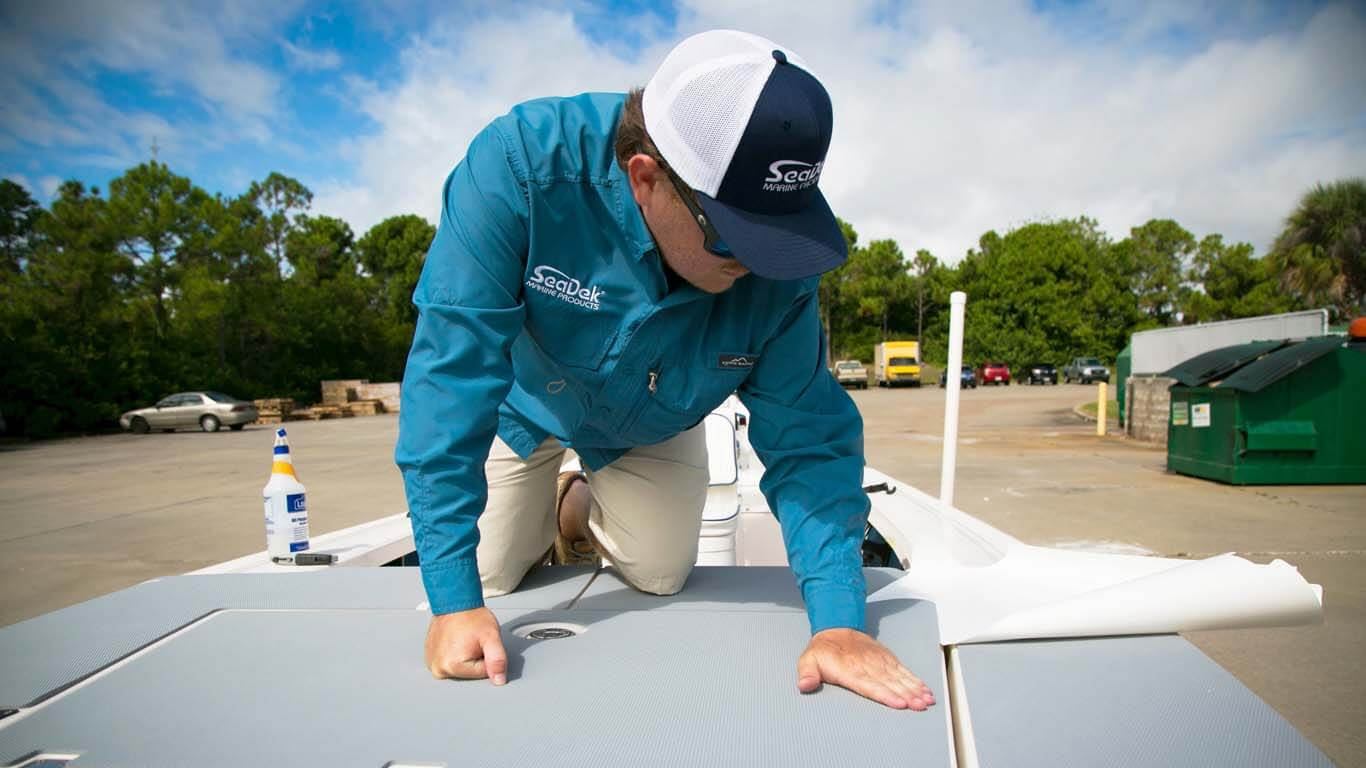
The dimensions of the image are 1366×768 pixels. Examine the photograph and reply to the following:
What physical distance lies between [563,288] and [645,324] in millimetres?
163

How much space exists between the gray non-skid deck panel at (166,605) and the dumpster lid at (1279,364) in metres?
6.02

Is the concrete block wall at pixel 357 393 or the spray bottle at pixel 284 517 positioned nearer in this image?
the spray bottle at pixel 284 517

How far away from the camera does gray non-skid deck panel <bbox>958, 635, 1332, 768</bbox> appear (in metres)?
0.81

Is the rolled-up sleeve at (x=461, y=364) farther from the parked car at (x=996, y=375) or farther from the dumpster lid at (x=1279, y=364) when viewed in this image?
the parked car at (x=996, y=375)

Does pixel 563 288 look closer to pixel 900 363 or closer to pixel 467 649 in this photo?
pixel 467 649

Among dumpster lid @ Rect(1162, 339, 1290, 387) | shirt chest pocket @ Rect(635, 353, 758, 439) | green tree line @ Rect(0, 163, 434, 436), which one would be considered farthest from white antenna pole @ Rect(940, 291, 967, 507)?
green tree line @ Rect(0, 163, 434, 436)

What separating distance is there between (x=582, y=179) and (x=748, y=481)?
6.76 ft

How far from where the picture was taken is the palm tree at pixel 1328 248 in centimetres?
1538

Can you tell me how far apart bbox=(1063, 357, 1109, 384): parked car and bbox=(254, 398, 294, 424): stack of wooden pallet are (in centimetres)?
2899

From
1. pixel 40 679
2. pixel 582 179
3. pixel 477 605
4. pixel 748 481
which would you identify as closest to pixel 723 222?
pixel 582 179

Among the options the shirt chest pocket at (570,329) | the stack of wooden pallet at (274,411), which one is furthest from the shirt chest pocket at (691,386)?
the stack of wooden pallet at (274,411)

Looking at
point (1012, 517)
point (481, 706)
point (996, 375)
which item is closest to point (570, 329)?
point (481, 706)

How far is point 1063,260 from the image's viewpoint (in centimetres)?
3597

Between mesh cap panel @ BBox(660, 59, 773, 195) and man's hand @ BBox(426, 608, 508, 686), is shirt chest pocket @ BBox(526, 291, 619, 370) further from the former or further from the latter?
man's hand @ BBox(426, 608, 508, 686)
